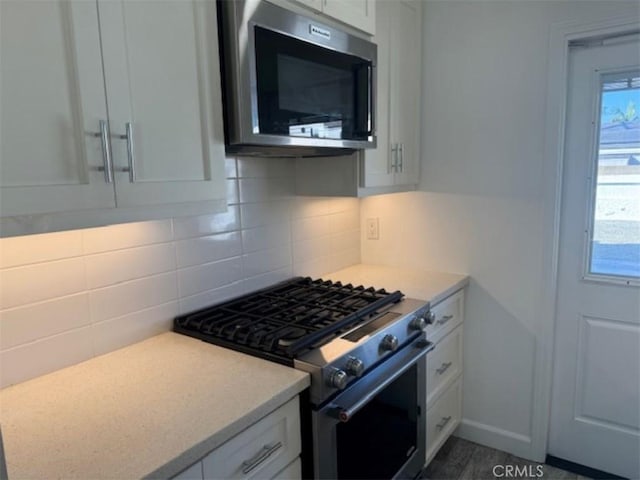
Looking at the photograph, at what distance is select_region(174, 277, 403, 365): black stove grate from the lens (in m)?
1.37

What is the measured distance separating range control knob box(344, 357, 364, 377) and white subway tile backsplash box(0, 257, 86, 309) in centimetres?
85

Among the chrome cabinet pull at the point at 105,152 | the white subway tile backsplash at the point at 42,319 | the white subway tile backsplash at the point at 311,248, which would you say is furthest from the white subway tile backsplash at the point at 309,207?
the chrome cabinet pull at the point at 105,152

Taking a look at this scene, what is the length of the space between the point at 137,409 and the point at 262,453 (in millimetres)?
338

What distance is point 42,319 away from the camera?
127cm

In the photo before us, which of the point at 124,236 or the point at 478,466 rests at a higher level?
the point at 124,236

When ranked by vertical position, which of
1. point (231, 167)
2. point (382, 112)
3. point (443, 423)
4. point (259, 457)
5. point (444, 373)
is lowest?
point (443, 423)

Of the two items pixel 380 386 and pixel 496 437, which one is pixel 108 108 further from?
pixel 496 437

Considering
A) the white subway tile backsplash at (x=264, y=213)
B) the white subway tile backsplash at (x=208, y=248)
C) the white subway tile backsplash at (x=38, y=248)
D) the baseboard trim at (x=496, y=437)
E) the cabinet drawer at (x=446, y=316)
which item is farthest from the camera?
the baseboard trim at (x=496, y=437)

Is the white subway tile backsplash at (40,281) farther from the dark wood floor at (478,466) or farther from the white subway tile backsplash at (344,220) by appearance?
the dark wood floor at (478,466)

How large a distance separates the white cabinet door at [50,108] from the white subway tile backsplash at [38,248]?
0.34 m

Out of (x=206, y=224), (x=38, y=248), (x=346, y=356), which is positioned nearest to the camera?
(x=38, y=248)

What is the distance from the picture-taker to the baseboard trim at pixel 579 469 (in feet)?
6.84

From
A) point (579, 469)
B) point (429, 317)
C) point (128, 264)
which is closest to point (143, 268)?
point (128, 264)

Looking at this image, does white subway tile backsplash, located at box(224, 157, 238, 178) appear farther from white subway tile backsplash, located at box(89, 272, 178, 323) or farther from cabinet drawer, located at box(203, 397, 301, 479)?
cabinet drawer, located at box(203, 397, 301, 479)
